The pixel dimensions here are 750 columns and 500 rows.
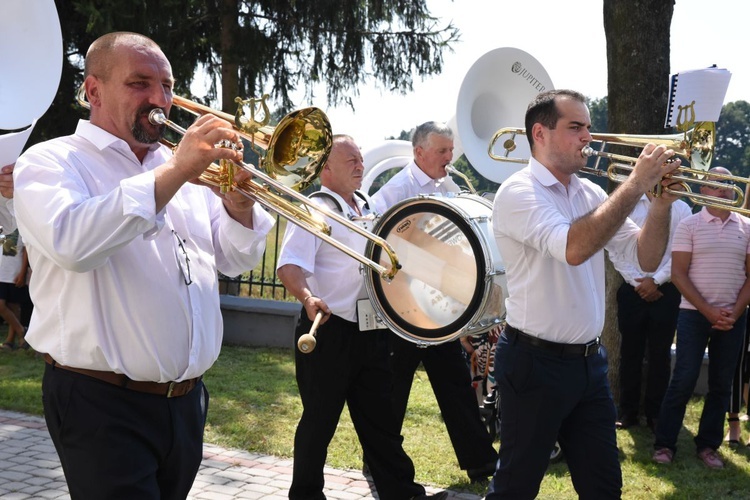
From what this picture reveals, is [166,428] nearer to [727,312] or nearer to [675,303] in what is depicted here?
[727,312]

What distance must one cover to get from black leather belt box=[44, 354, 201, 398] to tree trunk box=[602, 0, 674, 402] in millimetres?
4823

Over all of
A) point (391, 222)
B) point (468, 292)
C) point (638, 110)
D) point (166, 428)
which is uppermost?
point (638, 110)

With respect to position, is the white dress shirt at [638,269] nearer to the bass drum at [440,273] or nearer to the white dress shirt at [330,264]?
the bass drum at [440,273]

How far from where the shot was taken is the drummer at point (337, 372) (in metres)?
4.62

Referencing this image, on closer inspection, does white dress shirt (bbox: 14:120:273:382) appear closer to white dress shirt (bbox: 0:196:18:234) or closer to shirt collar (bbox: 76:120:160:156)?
shirt collar (bbox: 76:120:160:156)

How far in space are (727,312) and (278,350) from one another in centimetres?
528

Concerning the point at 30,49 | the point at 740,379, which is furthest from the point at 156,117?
the point at 740,379

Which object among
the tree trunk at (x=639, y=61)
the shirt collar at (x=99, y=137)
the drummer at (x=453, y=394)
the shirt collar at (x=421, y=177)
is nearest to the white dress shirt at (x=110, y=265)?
the shirt collar at (x=99, y=137)

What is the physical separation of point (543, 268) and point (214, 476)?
8.73ft

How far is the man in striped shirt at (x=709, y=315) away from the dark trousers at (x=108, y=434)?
4.07 meters

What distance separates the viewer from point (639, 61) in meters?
6.78

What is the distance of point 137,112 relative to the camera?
279 centimetres

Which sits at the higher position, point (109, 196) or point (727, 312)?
point (109, 196)

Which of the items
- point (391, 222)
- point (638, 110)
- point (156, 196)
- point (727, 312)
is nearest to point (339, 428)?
point (391, 222)
